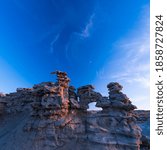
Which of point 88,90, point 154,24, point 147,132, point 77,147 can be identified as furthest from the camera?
point 147,132

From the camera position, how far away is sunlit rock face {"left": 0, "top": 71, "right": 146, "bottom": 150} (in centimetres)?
2128

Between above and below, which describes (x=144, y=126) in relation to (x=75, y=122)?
below

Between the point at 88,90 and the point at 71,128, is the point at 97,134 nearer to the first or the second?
the point at 71,128

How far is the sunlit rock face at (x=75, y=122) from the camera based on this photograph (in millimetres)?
21281

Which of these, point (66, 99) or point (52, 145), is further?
point (66, 99)

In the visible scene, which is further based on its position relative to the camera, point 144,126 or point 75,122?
point 144,126

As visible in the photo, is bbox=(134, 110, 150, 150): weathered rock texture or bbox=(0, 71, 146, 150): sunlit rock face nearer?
bbox=(0, 71, 146, 150): sunlit rock face

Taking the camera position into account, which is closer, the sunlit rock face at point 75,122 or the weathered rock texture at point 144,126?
the sunlit rock face at point 75,122

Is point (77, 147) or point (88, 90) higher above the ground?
point (88, 90)

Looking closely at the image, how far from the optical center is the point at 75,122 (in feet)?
75.5

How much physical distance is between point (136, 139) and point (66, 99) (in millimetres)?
9981

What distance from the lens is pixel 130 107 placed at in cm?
2370

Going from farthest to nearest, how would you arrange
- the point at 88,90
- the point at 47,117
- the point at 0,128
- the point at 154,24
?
the point at 0,128 < the point at 88,90 < the point at 47,117 < the point at 154,24

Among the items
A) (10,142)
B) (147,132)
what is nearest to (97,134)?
(10,142)
